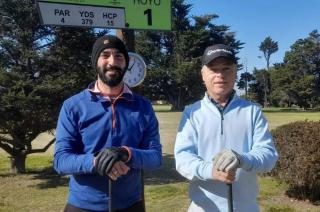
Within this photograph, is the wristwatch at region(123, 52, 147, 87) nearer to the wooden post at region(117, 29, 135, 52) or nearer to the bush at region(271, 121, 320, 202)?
the wooden post at region(117, 29, 135, 52)

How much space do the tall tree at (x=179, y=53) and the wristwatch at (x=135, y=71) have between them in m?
46.6

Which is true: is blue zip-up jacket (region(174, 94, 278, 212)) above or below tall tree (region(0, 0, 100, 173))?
below

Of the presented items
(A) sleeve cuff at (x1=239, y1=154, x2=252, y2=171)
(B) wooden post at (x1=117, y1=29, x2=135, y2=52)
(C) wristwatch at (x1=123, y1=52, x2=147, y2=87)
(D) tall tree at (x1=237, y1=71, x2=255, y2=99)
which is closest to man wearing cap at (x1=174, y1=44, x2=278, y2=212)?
(A) sleeve cuff at (x1=239, y1=154, x2=252, y2=171)

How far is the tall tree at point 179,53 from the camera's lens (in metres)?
55.7

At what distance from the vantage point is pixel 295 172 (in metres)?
7.87

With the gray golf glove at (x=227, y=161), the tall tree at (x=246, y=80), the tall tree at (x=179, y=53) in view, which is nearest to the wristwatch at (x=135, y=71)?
the gray golf glove at (x=227, y=161)

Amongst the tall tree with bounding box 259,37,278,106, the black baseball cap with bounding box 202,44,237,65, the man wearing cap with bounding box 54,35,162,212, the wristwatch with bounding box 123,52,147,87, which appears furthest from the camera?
the tall tree with bounding box 259,37,278,106

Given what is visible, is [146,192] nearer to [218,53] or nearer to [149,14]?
[149,14]

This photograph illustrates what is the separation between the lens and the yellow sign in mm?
5648

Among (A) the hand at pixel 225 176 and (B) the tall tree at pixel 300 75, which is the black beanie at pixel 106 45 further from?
(B) the tall tree at pixel 300 75

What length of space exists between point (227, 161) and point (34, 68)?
985 centimetres

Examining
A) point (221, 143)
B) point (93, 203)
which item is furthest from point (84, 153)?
point (221, 143)

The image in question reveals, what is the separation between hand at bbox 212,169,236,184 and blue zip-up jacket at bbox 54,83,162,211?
412 mm

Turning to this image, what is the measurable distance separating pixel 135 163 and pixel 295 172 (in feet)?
18.6
